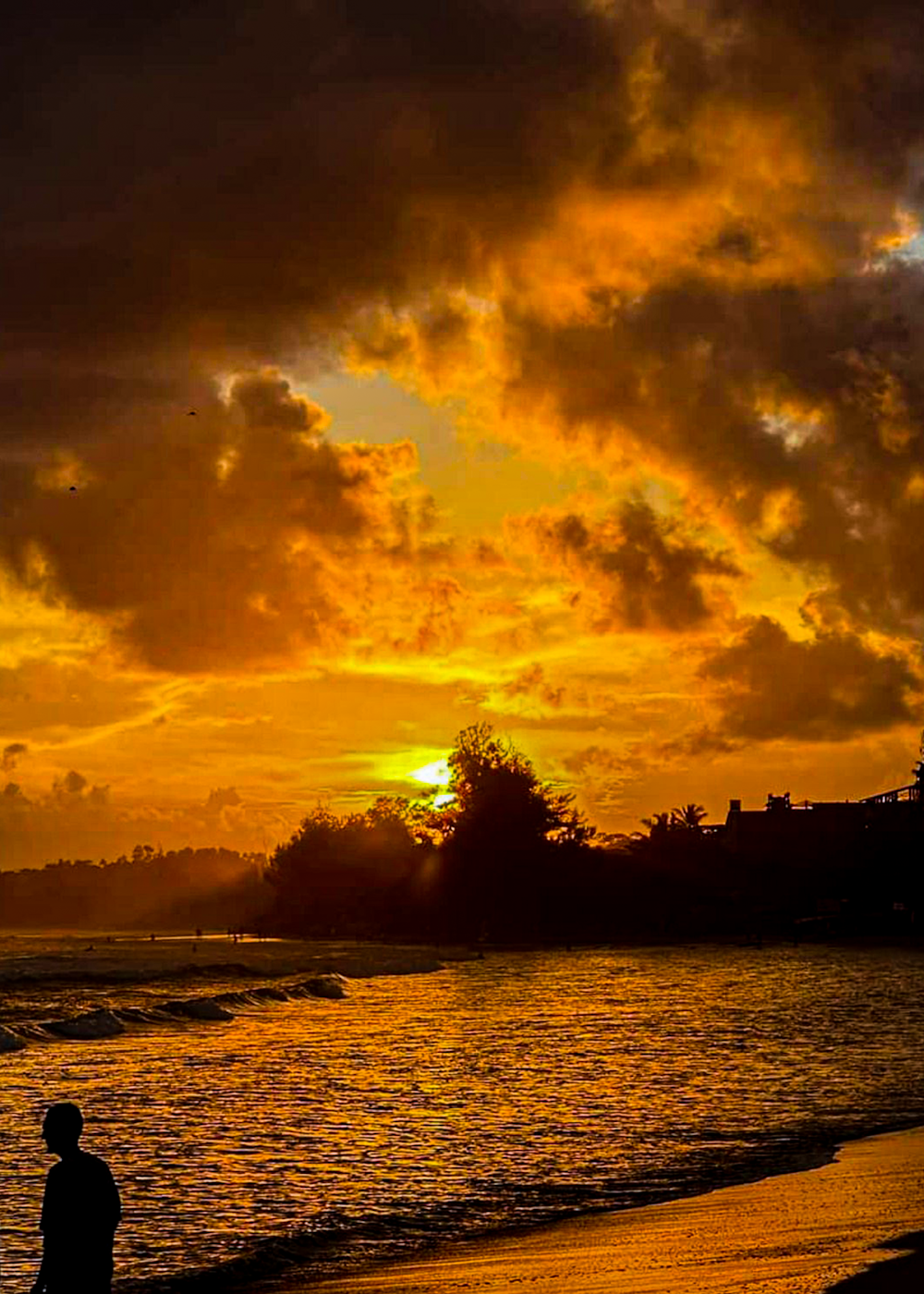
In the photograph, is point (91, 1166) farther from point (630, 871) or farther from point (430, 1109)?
point (630, 871)

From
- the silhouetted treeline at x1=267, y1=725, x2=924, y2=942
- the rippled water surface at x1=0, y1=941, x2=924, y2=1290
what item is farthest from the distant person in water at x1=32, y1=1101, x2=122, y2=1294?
the silhouetted treeline at x1=267, y1=725, x2=924, y2=942

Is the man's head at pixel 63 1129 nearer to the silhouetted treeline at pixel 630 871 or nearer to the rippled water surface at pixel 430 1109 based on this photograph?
the rippled water surface at pixel 430 1109

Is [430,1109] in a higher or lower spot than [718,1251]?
higher

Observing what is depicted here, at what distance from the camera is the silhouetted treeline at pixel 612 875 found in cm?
14925

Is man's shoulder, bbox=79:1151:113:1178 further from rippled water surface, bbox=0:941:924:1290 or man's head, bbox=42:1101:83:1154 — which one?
rippled water surface, bbox=0:941:924:1290

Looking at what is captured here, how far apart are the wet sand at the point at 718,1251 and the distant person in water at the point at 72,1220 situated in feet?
14.8

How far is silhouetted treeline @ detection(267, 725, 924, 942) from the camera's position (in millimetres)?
149250

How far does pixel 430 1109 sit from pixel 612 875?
13265cm

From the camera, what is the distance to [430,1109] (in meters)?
30.3

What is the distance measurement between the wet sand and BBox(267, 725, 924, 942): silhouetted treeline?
4824 inches

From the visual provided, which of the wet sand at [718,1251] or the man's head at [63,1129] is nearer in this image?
the man's head at [63,1129]

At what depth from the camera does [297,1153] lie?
25.2 m

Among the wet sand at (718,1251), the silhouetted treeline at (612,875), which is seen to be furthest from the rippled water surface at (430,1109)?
the silhouetted treeline at (612,875)

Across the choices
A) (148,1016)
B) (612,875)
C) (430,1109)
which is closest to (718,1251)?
(430,1109)
